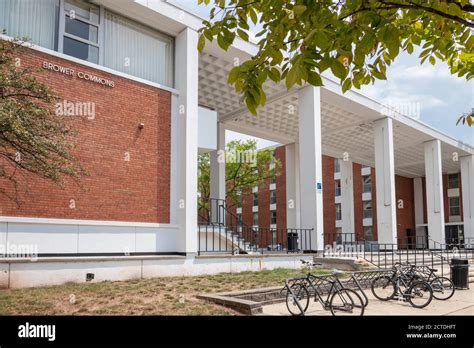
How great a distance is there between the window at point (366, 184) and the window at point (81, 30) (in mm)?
33267

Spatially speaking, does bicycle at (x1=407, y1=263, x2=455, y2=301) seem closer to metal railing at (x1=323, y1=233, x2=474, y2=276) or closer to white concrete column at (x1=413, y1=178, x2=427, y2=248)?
metal railing at (x1=323, y1=233, x2=474, y2=276)

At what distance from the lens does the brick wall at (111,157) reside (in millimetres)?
11250

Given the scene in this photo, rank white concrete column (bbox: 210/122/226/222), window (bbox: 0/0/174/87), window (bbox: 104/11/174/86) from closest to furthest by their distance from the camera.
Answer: window (bbox: 0/0/174/87) → window (bbox: 104/11/174/86) → white concrete column (bbox: 210/122/226/222)

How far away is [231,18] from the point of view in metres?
4.46

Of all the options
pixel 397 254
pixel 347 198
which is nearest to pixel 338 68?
pixel 397 254

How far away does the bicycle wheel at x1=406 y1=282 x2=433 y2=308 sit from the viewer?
9523 millimetres

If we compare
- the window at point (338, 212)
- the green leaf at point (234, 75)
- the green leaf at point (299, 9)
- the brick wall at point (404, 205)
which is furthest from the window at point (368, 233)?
the green leaf at point (299, 9)

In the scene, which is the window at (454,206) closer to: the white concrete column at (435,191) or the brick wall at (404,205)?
the brick wall at (404,205)

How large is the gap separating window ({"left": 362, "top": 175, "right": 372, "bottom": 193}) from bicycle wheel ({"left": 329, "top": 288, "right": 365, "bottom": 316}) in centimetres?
3479

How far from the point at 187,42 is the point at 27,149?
7.30 metres

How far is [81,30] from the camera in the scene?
12680 mm
